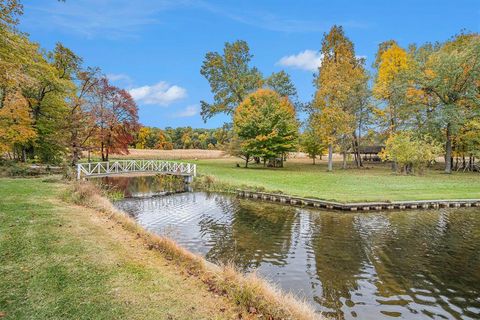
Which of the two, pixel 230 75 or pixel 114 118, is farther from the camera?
pixel 230 75

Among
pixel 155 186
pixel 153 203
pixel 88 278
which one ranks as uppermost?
pixel 88 278

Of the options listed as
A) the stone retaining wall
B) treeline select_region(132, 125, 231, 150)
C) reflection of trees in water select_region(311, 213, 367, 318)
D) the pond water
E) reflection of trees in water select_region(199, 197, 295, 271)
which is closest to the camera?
the pond water

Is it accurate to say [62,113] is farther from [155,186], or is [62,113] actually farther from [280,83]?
[280,83]

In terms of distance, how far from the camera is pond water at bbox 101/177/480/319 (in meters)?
7.58

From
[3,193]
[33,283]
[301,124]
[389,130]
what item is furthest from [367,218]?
[301,124]

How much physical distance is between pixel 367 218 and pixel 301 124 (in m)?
29.8

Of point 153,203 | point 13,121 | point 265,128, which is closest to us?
point 153,203

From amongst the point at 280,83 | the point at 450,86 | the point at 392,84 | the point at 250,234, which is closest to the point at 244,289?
the point at 250,234

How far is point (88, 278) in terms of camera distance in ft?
20.0

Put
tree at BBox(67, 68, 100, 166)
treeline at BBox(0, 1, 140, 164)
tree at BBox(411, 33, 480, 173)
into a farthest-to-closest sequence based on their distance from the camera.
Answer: tree at BBox(411, 33, 480, 173)
tree at BBox(67, 68, 100, 166)
treeline at BBox(0, 1, 140, 164)

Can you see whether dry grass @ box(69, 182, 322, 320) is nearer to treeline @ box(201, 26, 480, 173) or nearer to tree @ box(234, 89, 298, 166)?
treeline @ box(201, 26, 480, 173)

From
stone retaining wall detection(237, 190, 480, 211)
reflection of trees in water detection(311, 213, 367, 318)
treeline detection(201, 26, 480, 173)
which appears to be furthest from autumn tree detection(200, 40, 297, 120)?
reflection of trees in water detection(311, 213, 367, 318)

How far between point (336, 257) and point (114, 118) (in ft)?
110

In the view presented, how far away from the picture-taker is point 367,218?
15.9 meters
